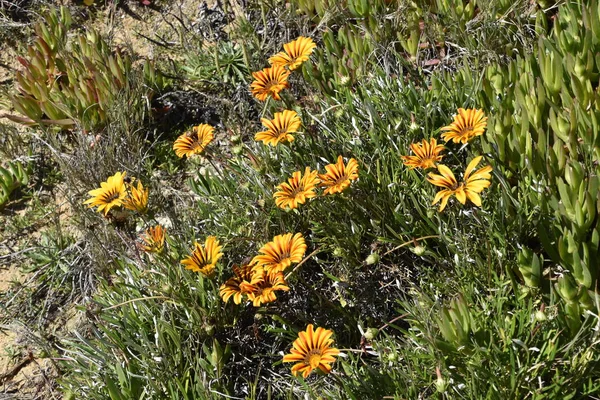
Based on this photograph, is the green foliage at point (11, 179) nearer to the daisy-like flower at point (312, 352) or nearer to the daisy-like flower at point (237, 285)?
the daisy-like flower at point (237, 285)

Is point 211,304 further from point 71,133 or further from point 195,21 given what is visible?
point 195,21

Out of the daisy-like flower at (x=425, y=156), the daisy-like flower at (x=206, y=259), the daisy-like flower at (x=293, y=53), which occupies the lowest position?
the daisy-like flower at (x=206, y=259)

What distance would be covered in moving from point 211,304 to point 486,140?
4.06 feet

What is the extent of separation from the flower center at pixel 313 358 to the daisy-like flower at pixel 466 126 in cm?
84

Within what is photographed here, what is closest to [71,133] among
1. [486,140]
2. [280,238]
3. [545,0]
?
[280,238]

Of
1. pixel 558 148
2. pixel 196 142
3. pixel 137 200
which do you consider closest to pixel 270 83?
pixel 196 142

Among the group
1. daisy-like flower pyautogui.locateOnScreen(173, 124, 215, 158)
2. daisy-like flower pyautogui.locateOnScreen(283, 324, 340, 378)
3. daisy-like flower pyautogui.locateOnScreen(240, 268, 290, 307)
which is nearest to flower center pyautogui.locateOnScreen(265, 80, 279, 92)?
daisy-like flower pyautogui.locateOnScreen(173, 124, 215, 158)

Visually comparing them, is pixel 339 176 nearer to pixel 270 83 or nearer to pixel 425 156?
pixel 425 156

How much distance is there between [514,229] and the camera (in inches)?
96.5

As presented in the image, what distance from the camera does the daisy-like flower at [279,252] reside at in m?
2.26

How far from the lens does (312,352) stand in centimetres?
206

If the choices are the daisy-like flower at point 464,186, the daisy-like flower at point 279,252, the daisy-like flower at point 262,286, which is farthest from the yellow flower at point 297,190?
the daisy-like flower at point 464,186

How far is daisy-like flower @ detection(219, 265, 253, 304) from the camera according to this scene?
90.4 inches

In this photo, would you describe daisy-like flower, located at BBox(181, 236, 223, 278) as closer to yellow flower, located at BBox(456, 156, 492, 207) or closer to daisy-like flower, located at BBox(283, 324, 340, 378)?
daisy-like flower, located at BBox(283, 324, 340, 378)
